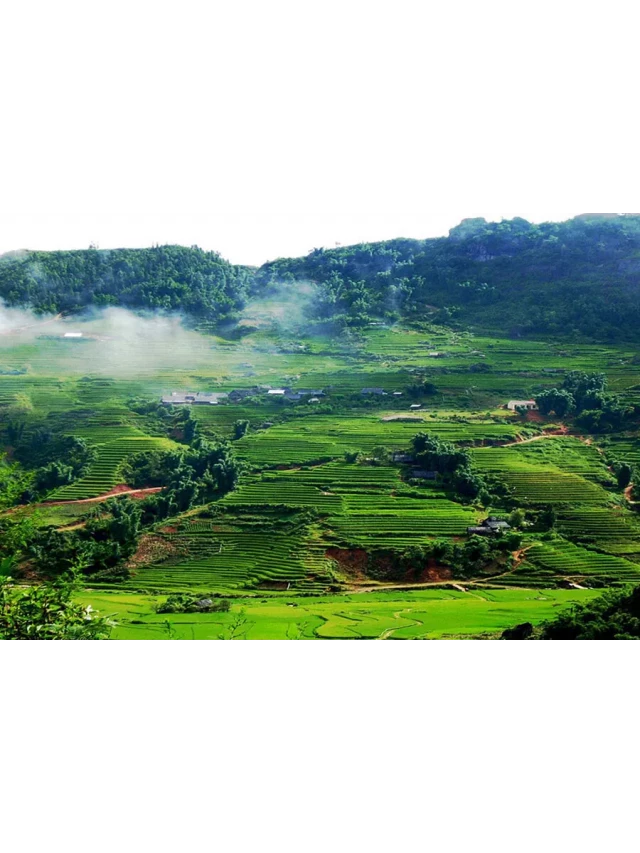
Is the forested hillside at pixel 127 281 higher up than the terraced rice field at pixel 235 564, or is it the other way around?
the forested hillside at pixel 127 281

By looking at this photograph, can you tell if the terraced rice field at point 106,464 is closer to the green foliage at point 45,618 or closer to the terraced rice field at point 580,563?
the green foliage at point 45,618

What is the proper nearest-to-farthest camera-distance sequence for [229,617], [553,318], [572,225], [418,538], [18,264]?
[229,617]
[418,538]
[18,264]
[553,318]
[572,225]

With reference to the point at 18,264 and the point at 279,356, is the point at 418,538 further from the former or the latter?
the point at 18,264

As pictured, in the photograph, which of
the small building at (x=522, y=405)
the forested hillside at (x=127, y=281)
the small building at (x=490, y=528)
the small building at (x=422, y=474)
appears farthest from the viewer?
the forested hillside at (x=127, y=281)

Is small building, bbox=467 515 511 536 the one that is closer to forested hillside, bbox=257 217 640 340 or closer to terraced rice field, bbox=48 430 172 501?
terraced rice field, bbox=48 430 172 501

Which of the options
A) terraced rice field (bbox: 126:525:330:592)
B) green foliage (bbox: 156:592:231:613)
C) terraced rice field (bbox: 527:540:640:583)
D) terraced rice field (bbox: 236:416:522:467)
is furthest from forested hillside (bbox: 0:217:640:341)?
green foliage (bbox: 156:592:231:613)

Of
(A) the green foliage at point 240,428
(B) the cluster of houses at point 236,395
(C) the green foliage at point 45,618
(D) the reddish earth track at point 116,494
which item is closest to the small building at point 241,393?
(B) the cluster of houses at point 236,395

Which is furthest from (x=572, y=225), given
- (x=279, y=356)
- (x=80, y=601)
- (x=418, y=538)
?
(x=80, y=601)
